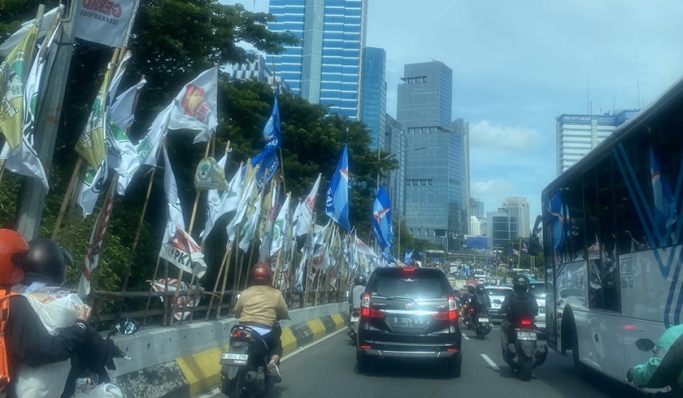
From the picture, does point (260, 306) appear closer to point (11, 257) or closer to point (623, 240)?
point (623, 240)

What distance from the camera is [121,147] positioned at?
8055 mm

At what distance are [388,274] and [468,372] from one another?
240 centimetres

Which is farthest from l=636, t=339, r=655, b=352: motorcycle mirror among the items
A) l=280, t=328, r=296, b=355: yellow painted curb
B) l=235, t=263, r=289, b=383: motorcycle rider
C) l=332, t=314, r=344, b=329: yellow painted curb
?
l=332, t=314, r=344, b=329: yellow painted curb

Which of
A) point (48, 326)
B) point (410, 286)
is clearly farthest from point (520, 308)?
point (48, 326)

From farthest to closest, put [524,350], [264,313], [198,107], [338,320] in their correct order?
[338,320], [524,350], [198,107], [264,313]

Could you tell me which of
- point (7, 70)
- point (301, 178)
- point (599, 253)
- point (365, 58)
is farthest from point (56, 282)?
point (365, 58)

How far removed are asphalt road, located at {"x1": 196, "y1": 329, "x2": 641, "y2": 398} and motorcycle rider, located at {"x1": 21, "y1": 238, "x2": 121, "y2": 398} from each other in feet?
17.0

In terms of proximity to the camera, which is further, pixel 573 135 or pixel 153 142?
pixel 573 135

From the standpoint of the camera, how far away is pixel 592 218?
1048cm

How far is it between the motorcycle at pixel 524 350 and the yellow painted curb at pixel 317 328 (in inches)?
292

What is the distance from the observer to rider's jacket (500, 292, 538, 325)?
11.9 metres

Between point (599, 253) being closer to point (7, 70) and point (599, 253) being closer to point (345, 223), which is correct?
point (7, 70)

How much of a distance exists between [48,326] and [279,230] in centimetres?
1326

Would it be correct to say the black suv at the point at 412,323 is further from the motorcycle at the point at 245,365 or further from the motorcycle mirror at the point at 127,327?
the motorcycle mirror at the point at 127,327
